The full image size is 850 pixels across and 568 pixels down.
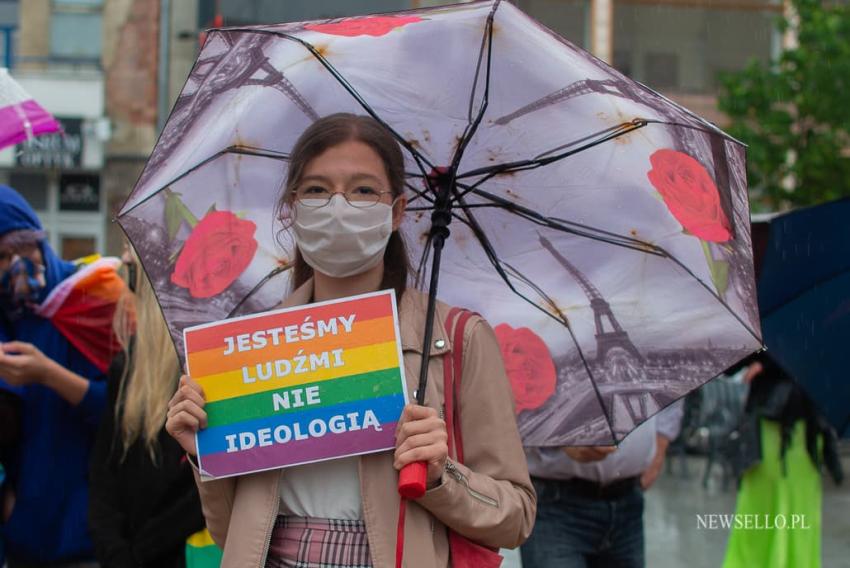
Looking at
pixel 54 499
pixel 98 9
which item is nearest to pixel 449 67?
pixel 54 499

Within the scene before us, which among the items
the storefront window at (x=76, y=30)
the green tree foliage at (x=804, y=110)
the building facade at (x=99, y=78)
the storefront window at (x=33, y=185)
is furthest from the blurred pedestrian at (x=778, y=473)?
the storefront window at (x=76, y=30)

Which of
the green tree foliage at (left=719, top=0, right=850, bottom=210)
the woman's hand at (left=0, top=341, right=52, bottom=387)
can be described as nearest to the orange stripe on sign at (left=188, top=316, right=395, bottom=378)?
the woman's hand at (left=0, top=341, right=52, bottom=387)

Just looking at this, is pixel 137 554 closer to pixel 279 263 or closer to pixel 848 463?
pixel 279 263

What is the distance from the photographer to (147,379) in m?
3.89

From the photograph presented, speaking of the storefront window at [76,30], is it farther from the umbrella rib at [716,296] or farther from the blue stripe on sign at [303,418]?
the blue stripe on sign at [303,418]

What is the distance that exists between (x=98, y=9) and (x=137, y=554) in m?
20.8

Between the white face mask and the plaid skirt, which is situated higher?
the white face mask

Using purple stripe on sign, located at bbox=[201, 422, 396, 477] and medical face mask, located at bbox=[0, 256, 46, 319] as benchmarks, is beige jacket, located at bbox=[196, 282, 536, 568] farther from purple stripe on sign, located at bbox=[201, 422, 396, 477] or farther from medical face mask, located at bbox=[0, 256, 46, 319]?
medical face mask, located at bbox=[0, 256, 46, 319]

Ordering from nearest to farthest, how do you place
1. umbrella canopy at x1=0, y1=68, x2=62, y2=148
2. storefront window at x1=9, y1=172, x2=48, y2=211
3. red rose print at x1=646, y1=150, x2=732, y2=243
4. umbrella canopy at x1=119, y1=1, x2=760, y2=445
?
umbrella canopy at x1=119, y1=1, x2=760, y2=445
red rose print at x1=646, y1=150, x2=732, y2=243
umbrella canopy at x1=0, y1=68, x2=62, y2=148
storefront window at x1=9, y1=172, x2=48, y2=211

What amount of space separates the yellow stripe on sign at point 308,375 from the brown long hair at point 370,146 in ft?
0.66

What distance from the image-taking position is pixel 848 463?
671 inches

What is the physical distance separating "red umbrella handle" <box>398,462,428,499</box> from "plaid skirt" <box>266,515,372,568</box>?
0.50ft

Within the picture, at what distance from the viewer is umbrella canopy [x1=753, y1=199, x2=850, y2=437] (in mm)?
4547

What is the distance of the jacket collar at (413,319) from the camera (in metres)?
2.57
